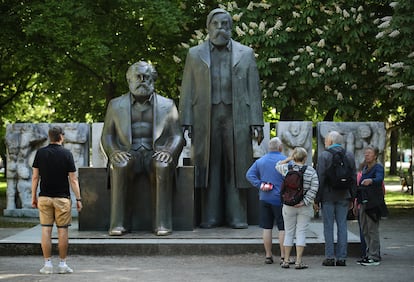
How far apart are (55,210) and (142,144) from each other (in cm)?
301

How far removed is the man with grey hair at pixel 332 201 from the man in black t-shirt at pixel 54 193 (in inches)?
132

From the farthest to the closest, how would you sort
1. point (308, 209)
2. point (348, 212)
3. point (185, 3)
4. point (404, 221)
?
point (185, 3)
point (404, 221)
point (348, 212)
point (308, 209)

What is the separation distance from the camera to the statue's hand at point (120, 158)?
47.5ft

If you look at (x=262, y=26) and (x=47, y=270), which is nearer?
(x=47, y=270)

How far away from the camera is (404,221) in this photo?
73.4 feet

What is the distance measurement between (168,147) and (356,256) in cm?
337

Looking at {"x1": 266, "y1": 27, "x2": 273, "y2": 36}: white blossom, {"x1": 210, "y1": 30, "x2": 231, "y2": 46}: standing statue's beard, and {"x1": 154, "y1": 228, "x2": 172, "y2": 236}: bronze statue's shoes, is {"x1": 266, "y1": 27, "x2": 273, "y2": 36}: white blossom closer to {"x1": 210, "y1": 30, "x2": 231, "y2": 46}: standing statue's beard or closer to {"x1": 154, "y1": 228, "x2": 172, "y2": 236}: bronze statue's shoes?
{"x1": 210, "y1": 30, "x2": 231, "y2": 46}: standing statue's beard

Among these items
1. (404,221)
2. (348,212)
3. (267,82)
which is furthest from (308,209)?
(267,82)

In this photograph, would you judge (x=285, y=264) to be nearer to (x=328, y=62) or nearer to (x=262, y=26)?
(x=328, y=62)

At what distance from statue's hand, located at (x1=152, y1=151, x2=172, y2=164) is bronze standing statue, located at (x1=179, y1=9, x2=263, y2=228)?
110 cm

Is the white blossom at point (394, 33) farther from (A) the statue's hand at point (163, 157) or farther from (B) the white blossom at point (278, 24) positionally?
(A) the statue's hand at point (163, 157)

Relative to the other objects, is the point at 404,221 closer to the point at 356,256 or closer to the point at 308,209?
the point at 356,256

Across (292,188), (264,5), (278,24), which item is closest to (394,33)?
(278,24)

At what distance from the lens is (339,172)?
1272 centimetres
